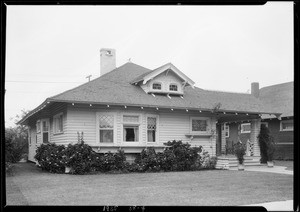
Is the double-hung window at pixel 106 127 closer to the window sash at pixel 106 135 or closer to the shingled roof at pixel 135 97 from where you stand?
the window sash at pixel 106 135

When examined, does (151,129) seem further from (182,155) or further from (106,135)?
(106,135)

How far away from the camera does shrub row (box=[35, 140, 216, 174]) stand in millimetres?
13484

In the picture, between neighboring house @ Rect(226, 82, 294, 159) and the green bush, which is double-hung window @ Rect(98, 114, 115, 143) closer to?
the green bush

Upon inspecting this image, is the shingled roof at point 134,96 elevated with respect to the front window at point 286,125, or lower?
elevated

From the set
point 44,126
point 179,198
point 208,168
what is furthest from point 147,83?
point 179,198

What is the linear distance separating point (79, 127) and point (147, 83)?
4014 mm

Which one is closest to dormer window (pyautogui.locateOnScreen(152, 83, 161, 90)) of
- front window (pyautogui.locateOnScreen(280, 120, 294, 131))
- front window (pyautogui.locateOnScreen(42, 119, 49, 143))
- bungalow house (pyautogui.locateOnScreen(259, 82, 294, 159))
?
front window (pyautogui.locateOnScreen(42, 119, 49, 143))

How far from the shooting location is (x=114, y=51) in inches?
773

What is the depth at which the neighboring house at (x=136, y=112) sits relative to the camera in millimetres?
14523

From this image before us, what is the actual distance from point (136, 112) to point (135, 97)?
69cm

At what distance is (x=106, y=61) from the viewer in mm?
19188

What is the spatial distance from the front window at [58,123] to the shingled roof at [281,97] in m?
12.4

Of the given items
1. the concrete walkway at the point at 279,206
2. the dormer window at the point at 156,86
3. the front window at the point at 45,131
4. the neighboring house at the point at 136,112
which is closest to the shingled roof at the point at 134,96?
the neighboring house at the point at 136,112
